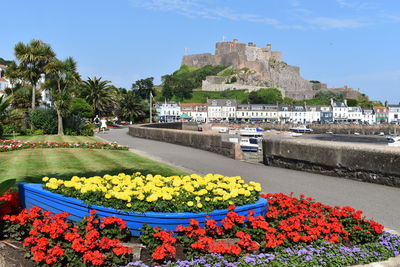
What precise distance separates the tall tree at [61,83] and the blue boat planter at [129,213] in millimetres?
27083

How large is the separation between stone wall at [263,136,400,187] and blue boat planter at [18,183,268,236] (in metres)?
5.07

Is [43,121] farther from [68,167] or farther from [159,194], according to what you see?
[159,194]

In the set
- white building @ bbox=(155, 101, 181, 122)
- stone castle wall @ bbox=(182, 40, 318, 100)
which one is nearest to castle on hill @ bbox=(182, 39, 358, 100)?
stone castle wall @ bbox=(182, 40, 318, 100)

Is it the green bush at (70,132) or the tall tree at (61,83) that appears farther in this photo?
the green bush at (70,132)

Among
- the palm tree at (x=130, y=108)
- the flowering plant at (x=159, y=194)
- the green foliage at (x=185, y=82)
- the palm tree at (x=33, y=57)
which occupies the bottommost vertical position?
the flowering plant at (x=159, y=194)

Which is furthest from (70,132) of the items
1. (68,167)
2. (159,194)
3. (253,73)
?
(253,73)

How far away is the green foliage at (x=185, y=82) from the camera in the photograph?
172750 mm

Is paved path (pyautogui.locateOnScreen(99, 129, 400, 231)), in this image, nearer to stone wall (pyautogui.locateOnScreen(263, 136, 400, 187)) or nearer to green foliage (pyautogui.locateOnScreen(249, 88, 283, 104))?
stone wall (pyautogui.locateOnScreen(263, 136, 400, 187))

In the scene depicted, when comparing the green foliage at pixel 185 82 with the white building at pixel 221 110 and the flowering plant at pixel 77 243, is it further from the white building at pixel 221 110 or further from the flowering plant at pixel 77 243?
the flowering plant at pixel 77 243

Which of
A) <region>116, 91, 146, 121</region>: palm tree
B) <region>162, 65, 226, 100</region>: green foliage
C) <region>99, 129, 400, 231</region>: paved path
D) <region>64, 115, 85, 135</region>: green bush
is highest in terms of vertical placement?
<region>162, 65, 226, 100</region>: green foliage

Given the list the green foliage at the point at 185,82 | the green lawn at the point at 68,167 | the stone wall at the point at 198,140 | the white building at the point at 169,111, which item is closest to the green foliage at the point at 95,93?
the stone wall at the point at 198,140

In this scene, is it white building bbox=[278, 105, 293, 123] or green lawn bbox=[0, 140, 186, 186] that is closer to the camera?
green lawn bbox=[0, 140, 186, 186]

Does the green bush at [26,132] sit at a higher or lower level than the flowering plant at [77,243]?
higher

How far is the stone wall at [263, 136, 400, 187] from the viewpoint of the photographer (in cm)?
962
